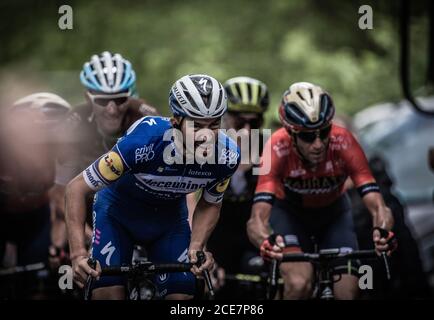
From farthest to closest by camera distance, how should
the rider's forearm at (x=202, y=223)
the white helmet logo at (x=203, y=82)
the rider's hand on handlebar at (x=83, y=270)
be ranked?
the rider's forearm at (x=202, y=223)
the white helmet logo at (x=203, y=82)
the rider's hand on handlebar at (x=83, y=270)

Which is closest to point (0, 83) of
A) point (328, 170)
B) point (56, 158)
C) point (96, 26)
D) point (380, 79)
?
point (96, 26)

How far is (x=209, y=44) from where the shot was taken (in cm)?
2141

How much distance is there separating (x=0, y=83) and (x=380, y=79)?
235 inches

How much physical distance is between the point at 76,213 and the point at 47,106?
3.47 metres

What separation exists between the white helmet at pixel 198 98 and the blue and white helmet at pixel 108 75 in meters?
2.19

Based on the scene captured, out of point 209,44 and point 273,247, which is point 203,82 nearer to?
point 273,247

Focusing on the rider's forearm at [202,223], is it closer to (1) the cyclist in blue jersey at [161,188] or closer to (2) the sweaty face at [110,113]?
(1) the cyclist in blue jersey at [161,188]

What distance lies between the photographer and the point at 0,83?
19625mm

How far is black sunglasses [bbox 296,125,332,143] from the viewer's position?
9031 mm

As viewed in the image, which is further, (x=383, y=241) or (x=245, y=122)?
(x=245, y=122)

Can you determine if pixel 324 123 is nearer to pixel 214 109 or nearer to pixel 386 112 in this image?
pixel 214 109

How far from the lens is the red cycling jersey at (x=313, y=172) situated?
9172 mm

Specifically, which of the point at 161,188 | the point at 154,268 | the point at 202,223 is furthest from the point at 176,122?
the point at 154,268

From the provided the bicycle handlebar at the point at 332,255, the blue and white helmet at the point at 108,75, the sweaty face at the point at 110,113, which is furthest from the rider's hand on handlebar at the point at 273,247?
the blue and white helmet at the point at 108,75
